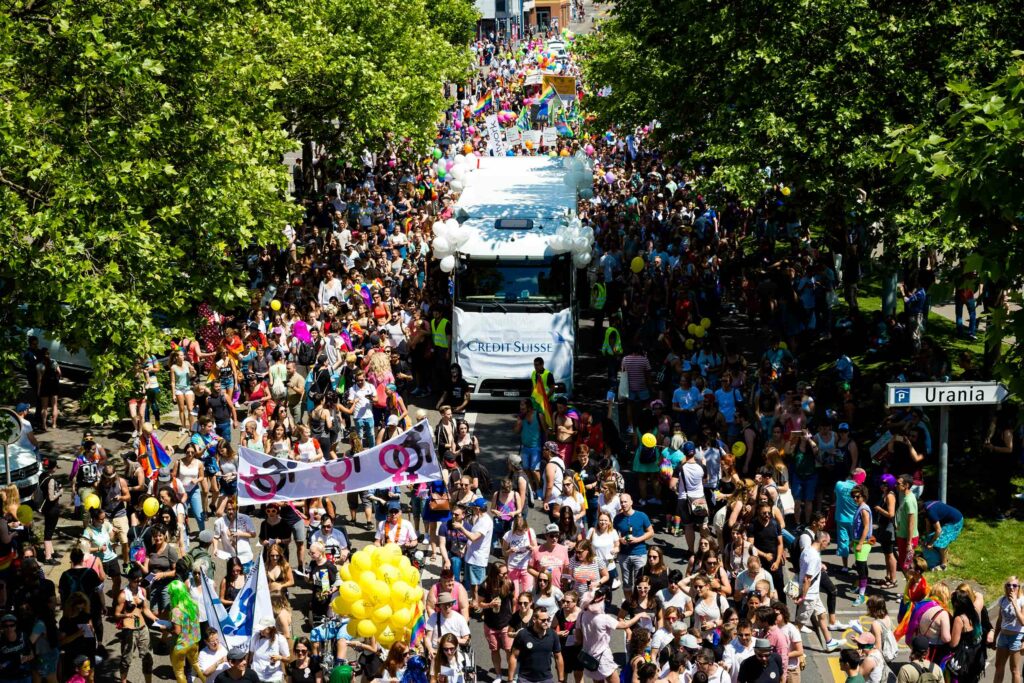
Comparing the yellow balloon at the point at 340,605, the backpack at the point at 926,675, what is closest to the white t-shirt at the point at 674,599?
the backpack at the point at 926,675

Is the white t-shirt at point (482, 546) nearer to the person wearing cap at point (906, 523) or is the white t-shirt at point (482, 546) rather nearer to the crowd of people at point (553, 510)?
the crowd of people at point (553, 510)

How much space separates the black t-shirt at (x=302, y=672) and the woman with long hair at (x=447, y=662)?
1124mm

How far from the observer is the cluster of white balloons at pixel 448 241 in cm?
2469

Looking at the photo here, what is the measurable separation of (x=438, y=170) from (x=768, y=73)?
23843 millimetres

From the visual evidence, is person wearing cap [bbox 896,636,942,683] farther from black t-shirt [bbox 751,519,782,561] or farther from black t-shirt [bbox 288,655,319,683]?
black t-shirt [bbox 288,655,319,683]

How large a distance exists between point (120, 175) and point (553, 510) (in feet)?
21.9

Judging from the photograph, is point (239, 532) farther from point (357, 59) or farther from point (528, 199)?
point (357, 59)

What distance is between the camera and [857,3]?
20750 mm

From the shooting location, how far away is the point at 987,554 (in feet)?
57.8

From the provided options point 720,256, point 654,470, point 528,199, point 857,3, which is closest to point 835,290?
point 720,256

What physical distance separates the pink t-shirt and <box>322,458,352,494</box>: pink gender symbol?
8.21 feet

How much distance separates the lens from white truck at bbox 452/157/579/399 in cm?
2353

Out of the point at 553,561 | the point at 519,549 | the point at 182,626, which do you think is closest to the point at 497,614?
the point at 553,561

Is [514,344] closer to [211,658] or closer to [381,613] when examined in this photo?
[381,613]
